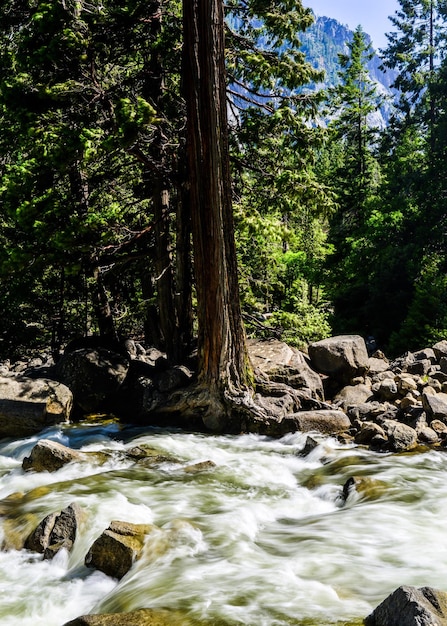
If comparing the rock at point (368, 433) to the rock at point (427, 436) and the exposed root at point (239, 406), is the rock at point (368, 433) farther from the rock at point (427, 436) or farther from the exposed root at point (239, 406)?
the exposed root at point (239, 406)

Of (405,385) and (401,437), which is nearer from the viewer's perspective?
(401,437)

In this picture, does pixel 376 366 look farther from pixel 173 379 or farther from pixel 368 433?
pixel 173 379

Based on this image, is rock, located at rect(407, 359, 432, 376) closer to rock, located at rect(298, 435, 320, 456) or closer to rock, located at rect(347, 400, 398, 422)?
rock, located at rect(347, 400, 398, 422)

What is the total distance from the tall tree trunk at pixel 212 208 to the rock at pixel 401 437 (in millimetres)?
2562

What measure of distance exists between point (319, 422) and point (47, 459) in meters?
4.21

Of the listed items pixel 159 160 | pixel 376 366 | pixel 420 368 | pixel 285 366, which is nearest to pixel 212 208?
pixel 159 160

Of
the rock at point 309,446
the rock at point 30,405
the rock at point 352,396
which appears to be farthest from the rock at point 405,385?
the rock at point 30,405

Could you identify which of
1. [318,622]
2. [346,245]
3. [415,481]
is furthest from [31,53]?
[346,245]

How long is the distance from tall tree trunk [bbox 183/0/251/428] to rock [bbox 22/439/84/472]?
2.94 m

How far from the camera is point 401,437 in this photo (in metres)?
7.58

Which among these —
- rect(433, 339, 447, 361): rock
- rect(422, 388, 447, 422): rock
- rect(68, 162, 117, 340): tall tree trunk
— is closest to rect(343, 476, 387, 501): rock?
rect(422, 388, 447, 422): rock

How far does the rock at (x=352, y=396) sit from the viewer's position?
32.1 feet

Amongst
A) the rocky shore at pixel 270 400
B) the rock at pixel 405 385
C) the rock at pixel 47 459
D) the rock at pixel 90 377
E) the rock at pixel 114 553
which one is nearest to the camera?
the rock at pixel 114 553

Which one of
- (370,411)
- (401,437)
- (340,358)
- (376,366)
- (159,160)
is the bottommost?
(401,437)
